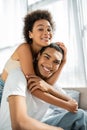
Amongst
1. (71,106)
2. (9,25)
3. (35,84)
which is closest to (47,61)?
(35,84)

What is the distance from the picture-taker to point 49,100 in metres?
1.23

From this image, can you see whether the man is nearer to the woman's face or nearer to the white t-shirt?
the white t-shirt

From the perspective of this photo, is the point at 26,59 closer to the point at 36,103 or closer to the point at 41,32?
the point at 41,32

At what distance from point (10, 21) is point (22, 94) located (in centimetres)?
311

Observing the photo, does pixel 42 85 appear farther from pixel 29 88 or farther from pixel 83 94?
pixel 83 94

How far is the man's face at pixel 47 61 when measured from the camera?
4.22 ft

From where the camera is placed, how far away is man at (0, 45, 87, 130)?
962mm

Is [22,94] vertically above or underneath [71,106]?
above

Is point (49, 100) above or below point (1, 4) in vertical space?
below

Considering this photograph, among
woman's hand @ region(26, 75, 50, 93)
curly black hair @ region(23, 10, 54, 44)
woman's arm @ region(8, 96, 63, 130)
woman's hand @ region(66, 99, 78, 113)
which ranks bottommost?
woman's hand @ region(66, 99, 78, 113)

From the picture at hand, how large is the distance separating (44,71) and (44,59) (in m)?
0.07

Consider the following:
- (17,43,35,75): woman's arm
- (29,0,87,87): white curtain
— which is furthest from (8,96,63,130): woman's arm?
(29,0,87,87): white curtain

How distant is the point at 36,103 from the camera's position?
4.00 feet

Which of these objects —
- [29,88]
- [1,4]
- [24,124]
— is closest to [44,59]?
[29,88]
